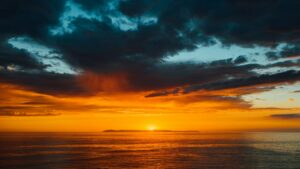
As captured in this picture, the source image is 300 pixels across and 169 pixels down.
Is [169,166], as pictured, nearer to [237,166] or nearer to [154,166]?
[154,166]

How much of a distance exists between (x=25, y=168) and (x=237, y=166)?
157 feet

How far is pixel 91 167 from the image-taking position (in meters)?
73.4

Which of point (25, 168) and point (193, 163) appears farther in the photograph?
point (193, 163)

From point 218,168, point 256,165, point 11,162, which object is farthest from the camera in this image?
point 11,162

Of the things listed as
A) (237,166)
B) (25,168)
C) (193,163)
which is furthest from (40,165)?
(237,166)

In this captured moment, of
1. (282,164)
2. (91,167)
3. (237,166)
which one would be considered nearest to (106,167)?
(91,167)

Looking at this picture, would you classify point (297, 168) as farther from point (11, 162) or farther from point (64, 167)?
point (11, 162)

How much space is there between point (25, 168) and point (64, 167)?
27.7 ft

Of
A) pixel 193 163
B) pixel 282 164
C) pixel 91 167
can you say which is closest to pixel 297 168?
pixel 282 164

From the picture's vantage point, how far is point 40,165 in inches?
3017

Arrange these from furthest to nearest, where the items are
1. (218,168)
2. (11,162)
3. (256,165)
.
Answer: (11,162)
(256,165)
(218,168)

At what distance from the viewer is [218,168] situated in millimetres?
71688

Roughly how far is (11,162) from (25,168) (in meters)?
11.5

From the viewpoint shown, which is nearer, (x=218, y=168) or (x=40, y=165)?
(x=218, y=168)
